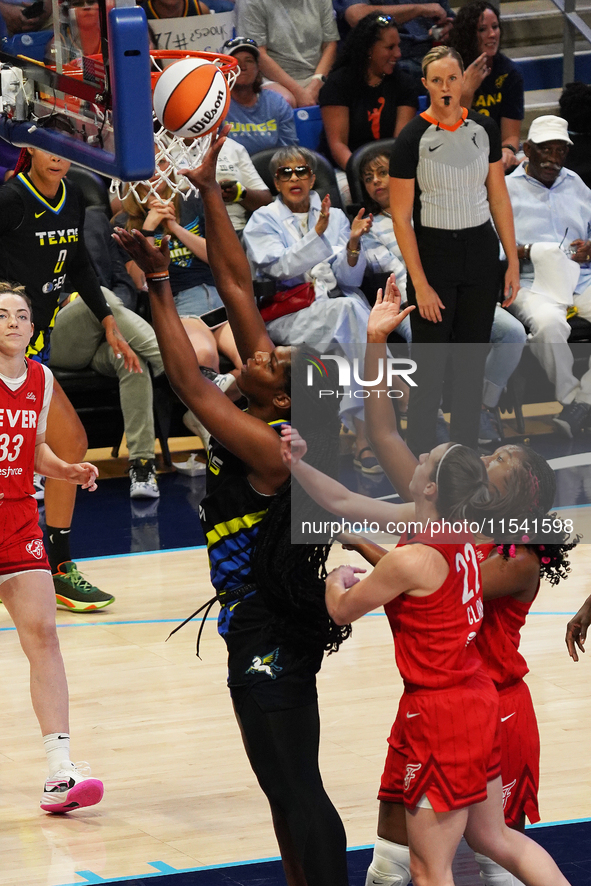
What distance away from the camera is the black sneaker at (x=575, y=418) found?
28.0 ft

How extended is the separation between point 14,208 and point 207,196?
8.39 feet

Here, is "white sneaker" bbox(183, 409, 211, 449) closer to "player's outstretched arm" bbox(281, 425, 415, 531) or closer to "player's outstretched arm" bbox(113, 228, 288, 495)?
"player's outstretched arm" bbox(281, 425, 415, 531)

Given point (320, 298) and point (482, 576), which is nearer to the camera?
point (482, 576)

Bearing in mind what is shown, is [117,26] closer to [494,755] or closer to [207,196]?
[207,196]

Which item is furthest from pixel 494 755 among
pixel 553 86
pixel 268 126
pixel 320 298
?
pixel 553 86

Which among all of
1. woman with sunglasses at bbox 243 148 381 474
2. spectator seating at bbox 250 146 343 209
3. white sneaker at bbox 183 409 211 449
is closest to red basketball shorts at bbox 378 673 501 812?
woman with sunglasses at bbox 243 148 381 474

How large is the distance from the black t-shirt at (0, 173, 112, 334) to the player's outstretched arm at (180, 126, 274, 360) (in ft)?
8.00

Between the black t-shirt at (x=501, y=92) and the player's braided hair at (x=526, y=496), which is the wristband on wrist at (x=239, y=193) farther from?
the player's braided hair at (x=526, y=496)

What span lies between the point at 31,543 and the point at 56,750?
0.66 meters

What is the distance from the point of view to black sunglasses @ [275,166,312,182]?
773 cm

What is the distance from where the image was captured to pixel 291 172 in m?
7.73

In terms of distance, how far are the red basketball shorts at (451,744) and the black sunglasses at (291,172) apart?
537 centimetres

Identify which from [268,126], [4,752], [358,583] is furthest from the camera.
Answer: [268,126]

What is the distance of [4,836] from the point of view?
3.67 metres
